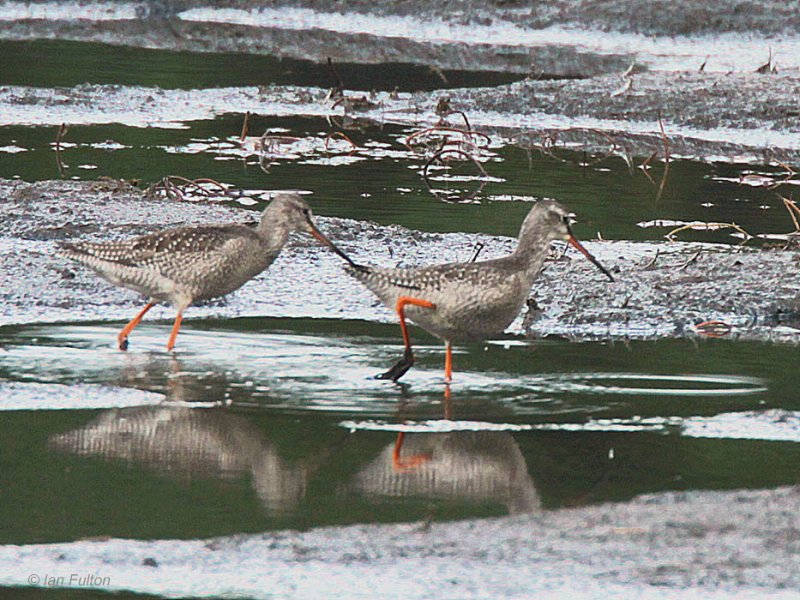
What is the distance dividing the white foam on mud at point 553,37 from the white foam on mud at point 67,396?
1233 centimetres

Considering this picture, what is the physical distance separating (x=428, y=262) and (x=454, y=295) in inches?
96.9

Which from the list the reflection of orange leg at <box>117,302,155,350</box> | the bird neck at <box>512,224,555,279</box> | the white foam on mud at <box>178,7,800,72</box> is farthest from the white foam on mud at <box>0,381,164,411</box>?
the white foam on mud at <box>178,7,800,72</box>

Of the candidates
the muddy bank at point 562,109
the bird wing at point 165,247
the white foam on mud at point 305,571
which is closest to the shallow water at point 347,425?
the white foam on mud at point 305,571

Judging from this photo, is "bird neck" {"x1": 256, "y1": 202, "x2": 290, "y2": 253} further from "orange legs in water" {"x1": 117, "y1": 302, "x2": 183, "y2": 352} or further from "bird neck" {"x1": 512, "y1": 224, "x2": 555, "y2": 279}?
"bird neck" {"x1": 512, "y1": 224, "x2": 555, "y2": 279}

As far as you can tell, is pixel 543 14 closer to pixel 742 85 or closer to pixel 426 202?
pixel 742 85

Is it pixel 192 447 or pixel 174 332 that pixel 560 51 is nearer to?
pixel 174 332

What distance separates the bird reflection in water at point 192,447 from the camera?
20.7 ft

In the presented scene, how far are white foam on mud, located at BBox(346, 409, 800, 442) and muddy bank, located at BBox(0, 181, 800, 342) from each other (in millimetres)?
1758

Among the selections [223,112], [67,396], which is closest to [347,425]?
[67,396]

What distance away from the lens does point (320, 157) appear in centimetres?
1418

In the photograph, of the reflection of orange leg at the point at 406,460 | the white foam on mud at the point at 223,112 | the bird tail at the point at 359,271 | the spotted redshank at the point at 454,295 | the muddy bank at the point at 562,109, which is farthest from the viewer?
the white foam on mud at the point at 223,112

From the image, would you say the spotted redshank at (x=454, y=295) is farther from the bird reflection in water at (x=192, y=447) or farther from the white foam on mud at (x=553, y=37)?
the white foam on mud at (x=553, y=37)

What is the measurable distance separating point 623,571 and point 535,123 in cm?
1124

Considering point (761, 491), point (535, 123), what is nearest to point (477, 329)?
point (761, 491)
